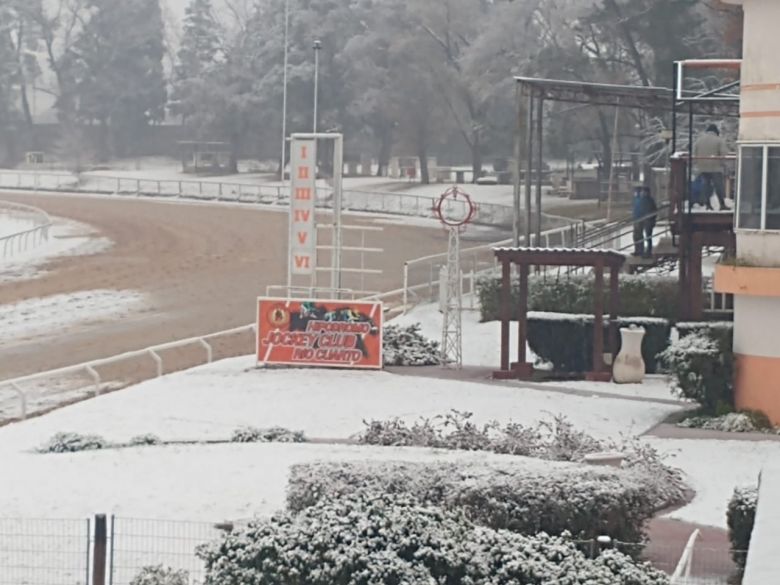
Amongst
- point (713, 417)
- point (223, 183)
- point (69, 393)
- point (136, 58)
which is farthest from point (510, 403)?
point (136, 58)

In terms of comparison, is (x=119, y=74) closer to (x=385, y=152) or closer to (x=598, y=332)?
(x=385, y=152)

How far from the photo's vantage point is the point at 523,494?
1335cm

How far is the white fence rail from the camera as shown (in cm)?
6938

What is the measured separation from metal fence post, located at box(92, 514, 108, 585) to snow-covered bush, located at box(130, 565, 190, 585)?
23 cm

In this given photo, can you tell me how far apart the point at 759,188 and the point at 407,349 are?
723cm

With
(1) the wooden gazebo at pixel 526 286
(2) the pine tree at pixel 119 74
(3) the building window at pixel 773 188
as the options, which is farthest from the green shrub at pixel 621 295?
(2) the pine tree at pixel 119 74

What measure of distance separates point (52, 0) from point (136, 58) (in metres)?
61.7

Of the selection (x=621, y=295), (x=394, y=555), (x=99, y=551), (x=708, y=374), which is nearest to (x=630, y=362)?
(x=621, y=295)

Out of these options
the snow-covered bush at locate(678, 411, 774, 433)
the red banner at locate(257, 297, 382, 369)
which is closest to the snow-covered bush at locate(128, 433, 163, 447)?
the snow-covered bush at locate(678, 411, 774, 433)

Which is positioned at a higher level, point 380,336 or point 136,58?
point 136,58

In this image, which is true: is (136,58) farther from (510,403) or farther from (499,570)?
(499,570)

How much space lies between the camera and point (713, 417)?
21875 millimetres

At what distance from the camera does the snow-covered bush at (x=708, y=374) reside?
865 inches

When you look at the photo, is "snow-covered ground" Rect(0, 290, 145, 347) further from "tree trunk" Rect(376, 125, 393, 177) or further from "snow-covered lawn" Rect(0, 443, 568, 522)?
"tree trunk" Rect(376, 125, 393, 177)
